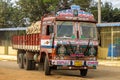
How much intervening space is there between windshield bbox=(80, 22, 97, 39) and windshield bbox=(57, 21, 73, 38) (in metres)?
0.55

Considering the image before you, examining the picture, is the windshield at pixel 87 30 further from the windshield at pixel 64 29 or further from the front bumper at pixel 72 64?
the front bumper at pixel 72 64

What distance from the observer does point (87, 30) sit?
1764 centimetres

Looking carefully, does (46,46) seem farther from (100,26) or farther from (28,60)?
(100,26)

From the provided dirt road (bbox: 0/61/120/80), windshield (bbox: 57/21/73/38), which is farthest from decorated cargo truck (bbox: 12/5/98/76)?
dirt road (bbox: 0/61/120/80)

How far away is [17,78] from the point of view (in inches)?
662

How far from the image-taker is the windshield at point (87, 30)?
17.6 metres

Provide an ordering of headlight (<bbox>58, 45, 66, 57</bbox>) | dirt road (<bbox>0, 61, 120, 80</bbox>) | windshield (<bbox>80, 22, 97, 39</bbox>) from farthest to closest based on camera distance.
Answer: windshield (<bbox>80, 22, 97, 39</bbox>) → headlight (<bbox>58, 45, 66, 57</bbox>) → dirt road (<bbox>0, 61, 120, 80</bbox>)

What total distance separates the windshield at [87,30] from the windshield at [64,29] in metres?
0.55

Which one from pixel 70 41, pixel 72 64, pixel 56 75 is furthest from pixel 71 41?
pixel 56 75

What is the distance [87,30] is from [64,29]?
45.2 inches

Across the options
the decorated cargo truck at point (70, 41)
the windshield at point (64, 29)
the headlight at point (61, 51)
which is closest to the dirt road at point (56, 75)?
the decorated cargo truck at point (70, 41)

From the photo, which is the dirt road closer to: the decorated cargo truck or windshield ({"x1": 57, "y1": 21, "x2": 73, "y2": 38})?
the decorated cargo truck

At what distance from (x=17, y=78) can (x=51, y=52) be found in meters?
1.99

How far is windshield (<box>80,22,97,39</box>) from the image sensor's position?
1756cm
